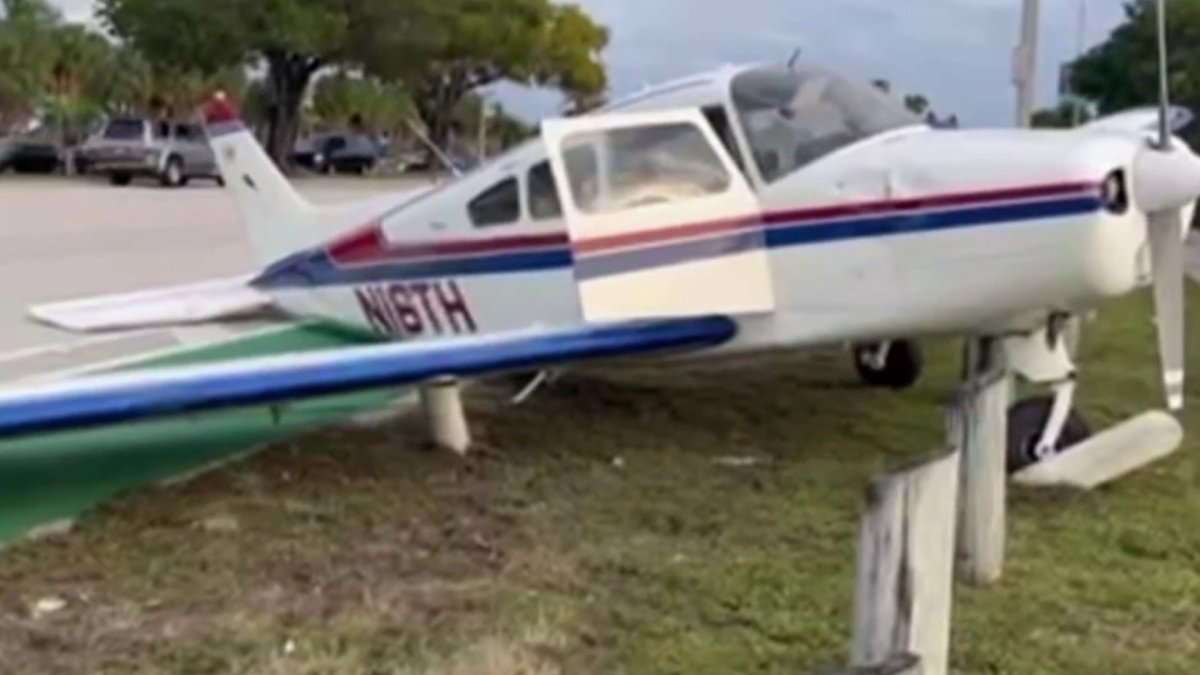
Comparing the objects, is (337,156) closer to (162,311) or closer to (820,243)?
(162,311)

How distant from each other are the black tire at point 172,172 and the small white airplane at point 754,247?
3460cm

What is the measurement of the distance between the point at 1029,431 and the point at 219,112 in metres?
5.80

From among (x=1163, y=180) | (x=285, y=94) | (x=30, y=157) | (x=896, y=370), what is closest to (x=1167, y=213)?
(x=1163, y=180)

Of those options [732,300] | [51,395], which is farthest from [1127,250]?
[51,395]

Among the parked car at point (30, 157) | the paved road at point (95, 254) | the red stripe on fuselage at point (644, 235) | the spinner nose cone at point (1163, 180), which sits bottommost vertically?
the parked car at point (30, 157)

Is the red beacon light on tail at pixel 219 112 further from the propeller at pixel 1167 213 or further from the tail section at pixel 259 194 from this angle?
the propeller at pixel 1167 213

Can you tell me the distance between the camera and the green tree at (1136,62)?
3866 cm

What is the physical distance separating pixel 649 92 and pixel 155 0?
47235 millimetres

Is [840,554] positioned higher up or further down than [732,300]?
further down

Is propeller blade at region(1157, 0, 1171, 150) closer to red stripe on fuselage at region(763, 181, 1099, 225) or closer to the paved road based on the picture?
red stripe on fuselage at region(763, 181, 1099, 225)

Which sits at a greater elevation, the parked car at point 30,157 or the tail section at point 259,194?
the tail section at point 259,194

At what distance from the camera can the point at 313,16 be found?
174 ft

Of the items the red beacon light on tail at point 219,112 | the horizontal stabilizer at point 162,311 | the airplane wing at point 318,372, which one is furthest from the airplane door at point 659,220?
the red beacon light on tail at point 219,112

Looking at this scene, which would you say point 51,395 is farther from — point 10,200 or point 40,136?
point 40,136
